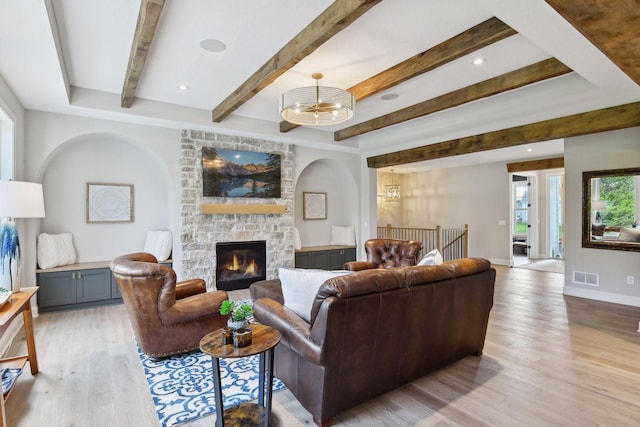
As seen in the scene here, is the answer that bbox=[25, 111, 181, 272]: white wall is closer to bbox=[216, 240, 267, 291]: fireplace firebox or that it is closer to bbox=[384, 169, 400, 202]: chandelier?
bbox=[216, 240, 267, 291]: fireplace firebox

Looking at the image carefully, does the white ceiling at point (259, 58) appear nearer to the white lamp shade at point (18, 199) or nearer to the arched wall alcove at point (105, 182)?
the arched wall alcove at point (105, 182)

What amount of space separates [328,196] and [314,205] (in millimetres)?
461

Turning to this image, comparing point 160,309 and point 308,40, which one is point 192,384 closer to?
point 160,309

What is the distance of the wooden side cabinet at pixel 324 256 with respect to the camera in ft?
22.6

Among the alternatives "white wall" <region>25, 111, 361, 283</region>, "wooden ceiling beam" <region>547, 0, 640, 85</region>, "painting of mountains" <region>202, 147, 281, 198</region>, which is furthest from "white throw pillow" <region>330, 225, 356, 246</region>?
"wooden ceiling beam" <region>547, 0, 640, 85</region>

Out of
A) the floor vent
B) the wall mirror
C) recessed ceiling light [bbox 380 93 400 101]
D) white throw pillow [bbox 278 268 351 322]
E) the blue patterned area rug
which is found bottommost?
the blue patterned area rug

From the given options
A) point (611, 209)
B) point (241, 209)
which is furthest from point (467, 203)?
point (241, 209)

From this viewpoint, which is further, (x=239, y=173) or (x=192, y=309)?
(x=239, y=173)

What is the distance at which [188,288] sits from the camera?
3824 mm

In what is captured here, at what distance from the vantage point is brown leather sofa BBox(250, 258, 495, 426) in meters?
2.03

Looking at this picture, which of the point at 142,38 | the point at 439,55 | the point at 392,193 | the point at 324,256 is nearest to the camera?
the point at 142,38

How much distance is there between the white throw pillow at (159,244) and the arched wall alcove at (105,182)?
18 cm

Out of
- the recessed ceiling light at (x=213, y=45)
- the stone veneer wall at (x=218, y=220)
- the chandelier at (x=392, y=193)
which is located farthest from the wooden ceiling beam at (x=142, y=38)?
the chandelier at (x=392, y=193)

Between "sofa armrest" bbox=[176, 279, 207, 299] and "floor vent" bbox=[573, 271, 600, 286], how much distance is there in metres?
5.70
